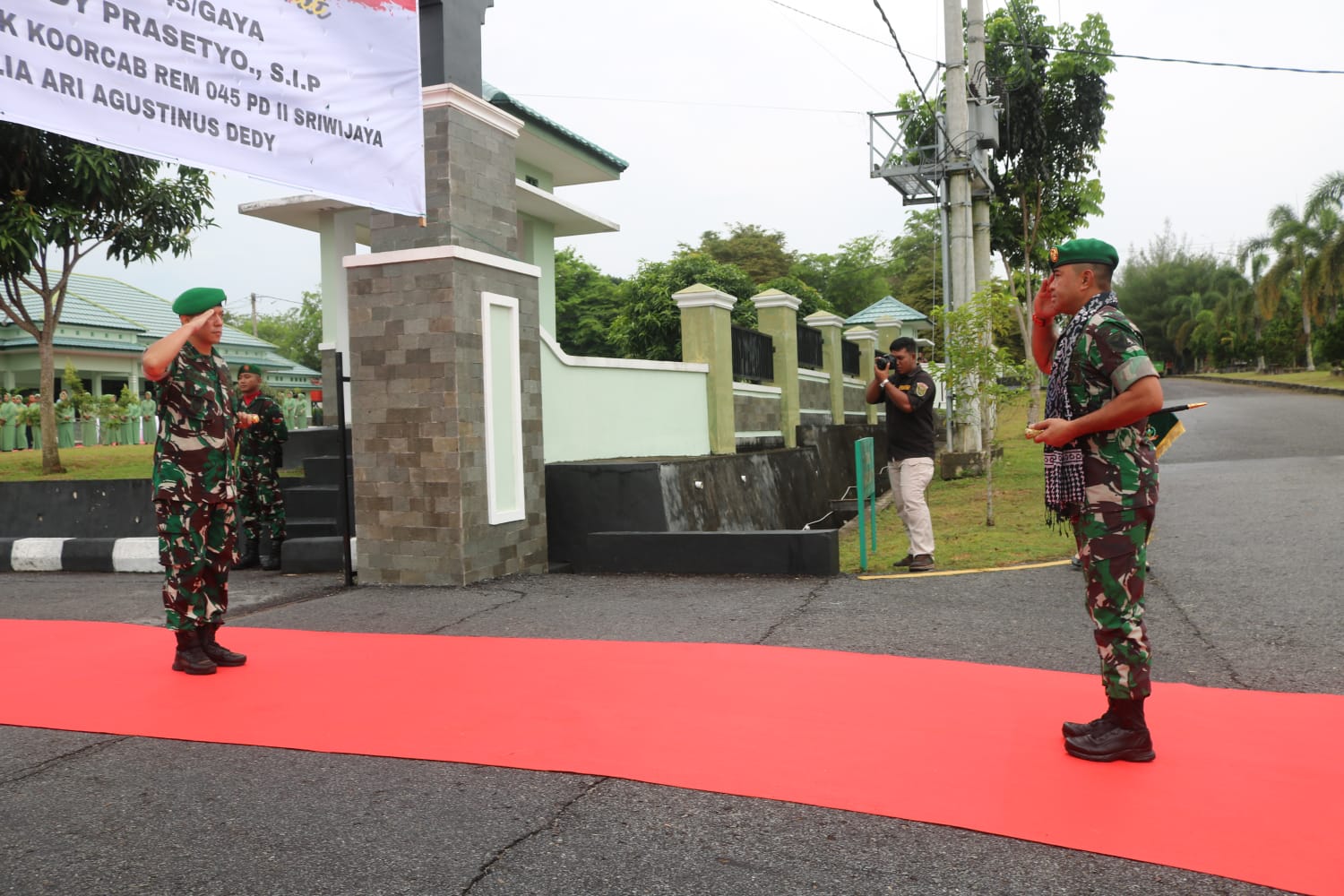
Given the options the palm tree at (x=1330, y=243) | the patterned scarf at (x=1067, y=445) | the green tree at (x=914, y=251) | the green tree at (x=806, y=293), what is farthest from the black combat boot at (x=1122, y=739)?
the green tree at (x=914, y=251)

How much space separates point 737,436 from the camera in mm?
12117

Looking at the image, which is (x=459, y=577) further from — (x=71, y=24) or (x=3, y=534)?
(x=3, y=534)

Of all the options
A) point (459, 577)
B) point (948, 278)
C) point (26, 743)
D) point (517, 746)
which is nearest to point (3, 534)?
point (459, 577)

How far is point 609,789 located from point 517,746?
1.91 feet

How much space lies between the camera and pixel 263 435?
8.63 metres

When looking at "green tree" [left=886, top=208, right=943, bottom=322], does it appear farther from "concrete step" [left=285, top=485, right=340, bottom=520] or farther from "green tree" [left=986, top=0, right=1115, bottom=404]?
"concrete step" [left=285, top=485, right=340, bottom=520]

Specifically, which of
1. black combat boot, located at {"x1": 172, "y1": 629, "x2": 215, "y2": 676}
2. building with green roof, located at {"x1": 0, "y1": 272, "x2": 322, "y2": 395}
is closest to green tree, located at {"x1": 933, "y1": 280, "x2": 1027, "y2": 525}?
black combat boot, located at {"x1": 172, "y1": 629, "x2": 215, "y2": 676}

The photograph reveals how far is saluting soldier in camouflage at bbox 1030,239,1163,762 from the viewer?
3398 mm

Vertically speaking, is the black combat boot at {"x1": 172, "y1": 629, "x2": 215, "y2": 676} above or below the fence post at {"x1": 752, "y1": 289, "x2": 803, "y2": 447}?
below

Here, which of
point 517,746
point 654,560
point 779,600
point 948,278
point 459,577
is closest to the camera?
point 517,746

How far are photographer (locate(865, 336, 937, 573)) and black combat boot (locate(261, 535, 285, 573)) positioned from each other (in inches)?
203

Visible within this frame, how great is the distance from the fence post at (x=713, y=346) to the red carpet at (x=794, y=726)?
625cm

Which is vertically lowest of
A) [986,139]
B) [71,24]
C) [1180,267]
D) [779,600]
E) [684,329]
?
[779,600]

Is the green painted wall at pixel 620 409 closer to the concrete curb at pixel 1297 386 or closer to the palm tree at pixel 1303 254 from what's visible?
the concrete curb at pixel 1297 386
